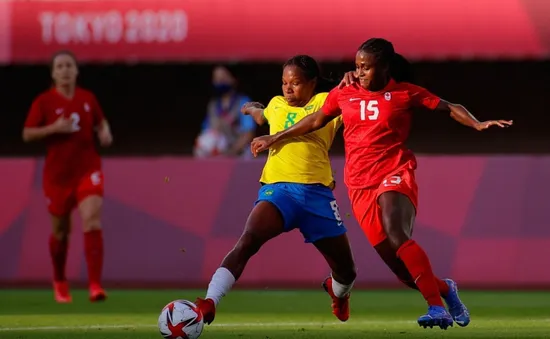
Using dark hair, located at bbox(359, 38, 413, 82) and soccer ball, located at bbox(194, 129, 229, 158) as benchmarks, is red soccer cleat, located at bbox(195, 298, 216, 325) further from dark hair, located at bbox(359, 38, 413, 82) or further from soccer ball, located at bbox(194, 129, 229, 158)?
soccer ball, located at bbox(194, 129, 229, 158)

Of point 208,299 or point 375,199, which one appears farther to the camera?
point 375,199

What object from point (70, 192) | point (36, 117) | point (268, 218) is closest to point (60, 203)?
point (70, 192)

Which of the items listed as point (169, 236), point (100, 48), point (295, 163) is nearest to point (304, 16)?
point (100, 48)

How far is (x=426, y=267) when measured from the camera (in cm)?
875

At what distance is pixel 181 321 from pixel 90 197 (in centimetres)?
482

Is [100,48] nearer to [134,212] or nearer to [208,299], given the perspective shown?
[134,212]

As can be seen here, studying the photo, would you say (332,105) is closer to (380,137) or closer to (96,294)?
(380,137)

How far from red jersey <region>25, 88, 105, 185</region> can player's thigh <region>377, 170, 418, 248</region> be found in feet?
15.6

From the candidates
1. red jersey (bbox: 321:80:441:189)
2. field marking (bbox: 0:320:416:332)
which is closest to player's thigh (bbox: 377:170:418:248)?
red jersey (bbox: 321:80:441:189)

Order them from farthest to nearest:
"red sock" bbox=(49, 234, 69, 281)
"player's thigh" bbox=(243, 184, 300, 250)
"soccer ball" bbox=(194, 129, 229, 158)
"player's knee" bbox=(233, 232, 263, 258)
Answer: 1. "soccer ball" bbox=(194, 129, 229, 158)
2. "red sock" bbox=(49, 234, 69, 281)
3. "player's thigh" bbox=(243, 184, 300, 250)
4. "player's knee" bbox=(233, 232, 263, 258)

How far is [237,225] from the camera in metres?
15.0

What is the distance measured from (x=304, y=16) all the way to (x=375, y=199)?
8.41m

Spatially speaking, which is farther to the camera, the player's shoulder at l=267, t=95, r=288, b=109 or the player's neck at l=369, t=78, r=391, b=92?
the player's shoulder at l=267, t=95, r=288, b=109

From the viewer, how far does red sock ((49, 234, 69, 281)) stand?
43.5ft
